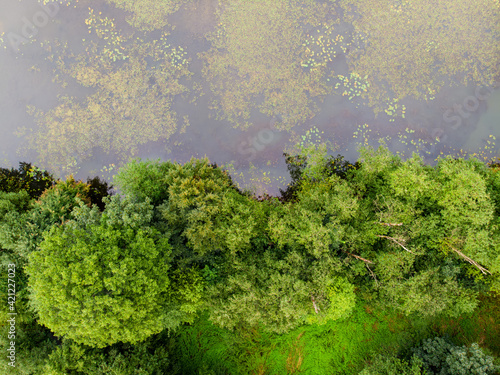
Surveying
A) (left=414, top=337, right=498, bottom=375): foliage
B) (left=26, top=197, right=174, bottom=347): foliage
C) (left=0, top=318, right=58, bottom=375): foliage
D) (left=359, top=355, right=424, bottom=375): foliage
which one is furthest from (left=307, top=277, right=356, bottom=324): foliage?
(left=0, top=318, right=58, bottom=375): foliage

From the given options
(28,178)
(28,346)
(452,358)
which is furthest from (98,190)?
(452,358)

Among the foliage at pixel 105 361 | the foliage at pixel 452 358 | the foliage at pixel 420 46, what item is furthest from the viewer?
the foliage at pixel 420 46

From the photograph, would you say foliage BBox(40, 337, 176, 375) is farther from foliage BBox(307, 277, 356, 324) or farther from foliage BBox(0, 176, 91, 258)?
foliage BBox(307, 277, 356, 324)

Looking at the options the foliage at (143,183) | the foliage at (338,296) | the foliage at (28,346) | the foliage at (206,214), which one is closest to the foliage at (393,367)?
the foliage at (338,296)

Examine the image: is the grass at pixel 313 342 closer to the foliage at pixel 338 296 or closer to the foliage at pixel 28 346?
the foliage at pixel 338 296

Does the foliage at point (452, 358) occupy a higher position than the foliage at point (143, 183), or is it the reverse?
the foliage at point (143, 183)

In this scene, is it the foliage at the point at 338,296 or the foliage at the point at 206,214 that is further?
the foliage at the point at 338,296

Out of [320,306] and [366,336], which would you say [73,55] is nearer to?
[320,306]
